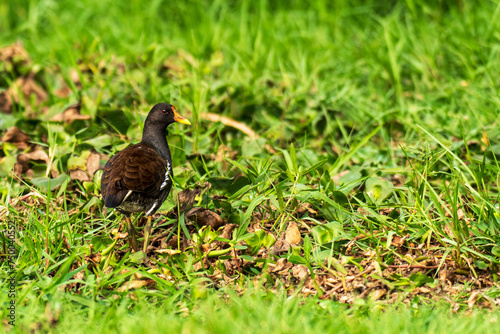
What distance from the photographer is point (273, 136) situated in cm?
501

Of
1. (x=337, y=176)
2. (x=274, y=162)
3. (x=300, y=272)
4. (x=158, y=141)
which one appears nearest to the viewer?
(x=300, y=272)

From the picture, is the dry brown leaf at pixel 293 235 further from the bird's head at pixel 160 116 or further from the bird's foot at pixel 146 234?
the bird's head at pixel 160 116

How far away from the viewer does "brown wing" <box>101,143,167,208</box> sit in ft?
11.0

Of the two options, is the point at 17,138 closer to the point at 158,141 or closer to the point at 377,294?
the point at 158,141

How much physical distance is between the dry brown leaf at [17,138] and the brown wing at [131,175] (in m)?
1.32

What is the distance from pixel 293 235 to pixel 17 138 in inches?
93.1

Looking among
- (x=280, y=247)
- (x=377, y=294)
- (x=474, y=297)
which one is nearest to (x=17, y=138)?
(x=280, y=247)

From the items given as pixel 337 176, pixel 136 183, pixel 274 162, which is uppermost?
pixel 136 183

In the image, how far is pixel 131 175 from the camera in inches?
135

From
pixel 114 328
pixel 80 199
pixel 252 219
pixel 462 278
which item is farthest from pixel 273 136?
pixel 114 328

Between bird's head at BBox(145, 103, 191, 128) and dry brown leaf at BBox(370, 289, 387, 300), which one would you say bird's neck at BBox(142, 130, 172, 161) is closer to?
bird's head at BBox(145, 103, 191, 128)

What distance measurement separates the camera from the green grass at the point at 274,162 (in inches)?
120

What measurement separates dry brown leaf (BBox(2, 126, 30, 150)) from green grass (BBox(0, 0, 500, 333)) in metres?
0.05

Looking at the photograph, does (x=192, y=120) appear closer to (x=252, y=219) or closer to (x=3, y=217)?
(x=252, y=219)
